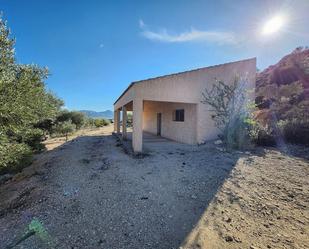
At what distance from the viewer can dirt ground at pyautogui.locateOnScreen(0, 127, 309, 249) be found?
3520 millimetres

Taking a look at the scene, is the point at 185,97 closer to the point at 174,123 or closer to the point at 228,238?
the point at 174,123

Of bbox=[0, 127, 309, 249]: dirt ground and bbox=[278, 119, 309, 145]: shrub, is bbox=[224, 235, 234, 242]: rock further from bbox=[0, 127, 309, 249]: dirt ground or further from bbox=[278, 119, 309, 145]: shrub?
bbox=[278, 119, 309, 145]: shrub

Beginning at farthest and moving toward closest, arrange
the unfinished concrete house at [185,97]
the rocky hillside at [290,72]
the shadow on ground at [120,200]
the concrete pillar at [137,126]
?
the rocky hillside at [290,72]
the unfinished concrete house at [185,97]
the concrete pillar at [137,126]
the shadow on ground at [120,200]

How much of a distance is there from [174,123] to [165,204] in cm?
1017

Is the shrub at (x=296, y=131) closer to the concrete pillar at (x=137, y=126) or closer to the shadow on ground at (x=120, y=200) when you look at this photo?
the shadow on ground at (x=120, y=200)

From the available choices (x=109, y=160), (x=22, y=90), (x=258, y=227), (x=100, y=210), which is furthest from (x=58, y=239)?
(x=109, y=160)

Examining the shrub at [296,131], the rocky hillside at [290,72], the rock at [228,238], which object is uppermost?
the rocky hillside at [290,72]

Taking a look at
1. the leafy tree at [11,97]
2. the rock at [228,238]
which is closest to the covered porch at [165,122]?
the leafy tree at [11,97]

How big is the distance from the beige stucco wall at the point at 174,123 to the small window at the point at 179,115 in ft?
0.76

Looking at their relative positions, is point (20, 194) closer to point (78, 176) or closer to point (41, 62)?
point (78, 176)

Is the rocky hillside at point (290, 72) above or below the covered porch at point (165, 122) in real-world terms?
above

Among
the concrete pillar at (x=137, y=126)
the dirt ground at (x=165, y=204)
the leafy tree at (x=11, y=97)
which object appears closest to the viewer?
the dirt ground at (x=165, y=204)

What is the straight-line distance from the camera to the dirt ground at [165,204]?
11.5ft

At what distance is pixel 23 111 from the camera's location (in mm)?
5859
